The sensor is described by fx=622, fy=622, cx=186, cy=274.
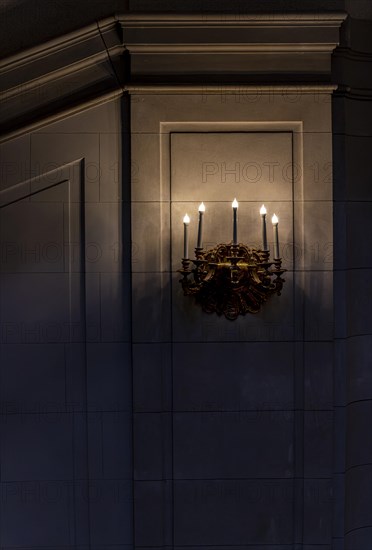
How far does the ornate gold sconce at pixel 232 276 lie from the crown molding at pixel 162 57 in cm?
76

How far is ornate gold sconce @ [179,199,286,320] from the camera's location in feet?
10.8

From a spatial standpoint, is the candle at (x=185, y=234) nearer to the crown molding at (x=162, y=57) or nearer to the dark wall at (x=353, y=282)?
the crown molding at (x=162, y=57)

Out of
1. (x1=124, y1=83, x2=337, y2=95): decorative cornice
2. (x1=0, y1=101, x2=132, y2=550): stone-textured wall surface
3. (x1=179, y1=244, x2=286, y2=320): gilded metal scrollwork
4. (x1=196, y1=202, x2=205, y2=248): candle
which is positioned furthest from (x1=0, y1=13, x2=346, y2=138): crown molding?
(x1=179, y1=244, x2=286, y2=320): gilded metal scrollwork

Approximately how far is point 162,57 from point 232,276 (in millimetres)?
1237

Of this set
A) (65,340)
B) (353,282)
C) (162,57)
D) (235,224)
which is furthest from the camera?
(353,282)

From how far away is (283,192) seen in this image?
Answer: 3.41 m

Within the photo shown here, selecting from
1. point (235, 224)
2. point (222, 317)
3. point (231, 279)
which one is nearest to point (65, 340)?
point (222, 317)

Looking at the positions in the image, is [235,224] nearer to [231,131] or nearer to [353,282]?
[231,131]

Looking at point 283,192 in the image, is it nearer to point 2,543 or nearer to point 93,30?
point 93,30

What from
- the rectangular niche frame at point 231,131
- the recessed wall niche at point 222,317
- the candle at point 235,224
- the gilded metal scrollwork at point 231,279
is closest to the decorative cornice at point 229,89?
the recessed wall niche at point 222,317

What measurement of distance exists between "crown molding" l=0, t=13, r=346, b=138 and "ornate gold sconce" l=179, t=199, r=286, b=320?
0.76 meters

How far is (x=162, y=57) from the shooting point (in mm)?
3348

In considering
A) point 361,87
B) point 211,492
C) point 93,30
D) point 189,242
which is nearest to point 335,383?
point 211,492

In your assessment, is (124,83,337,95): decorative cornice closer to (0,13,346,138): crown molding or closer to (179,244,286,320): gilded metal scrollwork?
(0,13,346,138): crown molding
